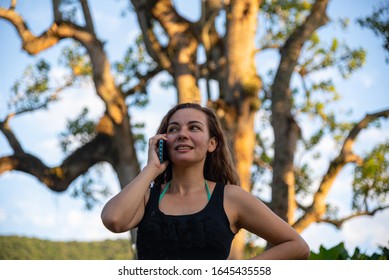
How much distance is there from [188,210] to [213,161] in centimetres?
45

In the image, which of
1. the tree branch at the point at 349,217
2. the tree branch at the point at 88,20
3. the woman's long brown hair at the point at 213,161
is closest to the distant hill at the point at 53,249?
the tree branch at the point at 349,217

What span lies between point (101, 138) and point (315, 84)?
4853 mm

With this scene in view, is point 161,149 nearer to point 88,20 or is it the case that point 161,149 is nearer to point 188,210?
point 188,210

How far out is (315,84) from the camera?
1291 centimetres

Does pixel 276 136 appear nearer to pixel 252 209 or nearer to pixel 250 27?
pixel 250 27

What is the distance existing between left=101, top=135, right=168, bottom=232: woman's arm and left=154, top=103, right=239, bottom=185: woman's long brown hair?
263mm

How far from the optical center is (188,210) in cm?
259

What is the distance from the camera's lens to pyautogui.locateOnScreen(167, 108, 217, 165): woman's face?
2736mm

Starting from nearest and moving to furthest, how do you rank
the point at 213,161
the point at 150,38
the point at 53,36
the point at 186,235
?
the point at 186,235, the point at 213,161, the point at 150,38, the point at 53,36

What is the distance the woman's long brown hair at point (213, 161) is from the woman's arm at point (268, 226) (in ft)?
1.01

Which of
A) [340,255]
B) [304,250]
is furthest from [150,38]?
[304,250]

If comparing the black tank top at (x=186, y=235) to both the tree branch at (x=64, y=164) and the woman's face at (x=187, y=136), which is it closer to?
the woman's face at (x=187, y=136)

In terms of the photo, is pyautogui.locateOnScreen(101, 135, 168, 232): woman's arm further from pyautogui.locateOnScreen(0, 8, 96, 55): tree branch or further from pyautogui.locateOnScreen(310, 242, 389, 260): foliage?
pyautogui.locateOnScreen(0, 8, 96, 55): tree branch

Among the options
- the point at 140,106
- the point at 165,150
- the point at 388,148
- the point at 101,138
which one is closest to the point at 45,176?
the point at 101,138
